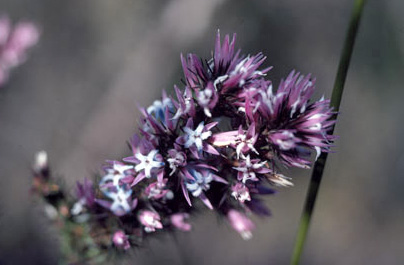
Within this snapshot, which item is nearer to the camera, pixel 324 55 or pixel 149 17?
pixel 149 17

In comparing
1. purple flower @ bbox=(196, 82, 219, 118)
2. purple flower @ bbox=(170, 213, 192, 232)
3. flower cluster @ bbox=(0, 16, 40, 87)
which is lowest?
purple flower @ bbox=(170, 213, 192, 232)

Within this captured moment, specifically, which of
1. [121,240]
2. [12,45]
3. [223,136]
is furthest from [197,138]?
[12,45]

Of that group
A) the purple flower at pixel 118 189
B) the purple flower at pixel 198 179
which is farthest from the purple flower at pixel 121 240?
the purple flower at pixel 198 179

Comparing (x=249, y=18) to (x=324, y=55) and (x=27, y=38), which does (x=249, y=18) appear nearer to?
(x=324, y=55)

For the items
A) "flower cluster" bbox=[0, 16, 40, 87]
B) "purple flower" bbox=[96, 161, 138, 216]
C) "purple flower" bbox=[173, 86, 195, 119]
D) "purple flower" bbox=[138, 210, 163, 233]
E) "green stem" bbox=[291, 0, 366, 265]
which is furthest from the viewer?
"flower cluster" bbox=[0, 16, 40, 87]

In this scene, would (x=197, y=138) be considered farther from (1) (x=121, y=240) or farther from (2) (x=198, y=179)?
(1) (x=121, y=240)

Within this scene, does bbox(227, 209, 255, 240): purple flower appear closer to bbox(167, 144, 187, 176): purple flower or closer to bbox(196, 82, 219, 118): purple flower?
bbox(167, 144, 187, 176): purple flower

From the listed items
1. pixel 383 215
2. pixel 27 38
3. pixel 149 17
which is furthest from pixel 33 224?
pixel 383 215

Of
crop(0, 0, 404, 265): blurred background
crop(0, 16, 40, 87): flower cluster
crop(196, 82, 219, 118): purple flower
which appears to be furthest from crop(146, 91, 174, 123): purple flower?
crop(0, 0, 404, 265): blurred background
